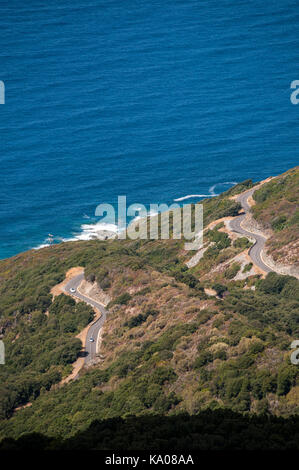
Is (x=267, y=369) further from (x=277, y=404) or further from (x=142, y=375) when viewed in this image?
(x=142, y=375)

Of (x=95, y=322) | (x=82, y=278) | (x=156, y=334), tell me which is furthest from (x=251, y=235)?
(x=156, y=334)

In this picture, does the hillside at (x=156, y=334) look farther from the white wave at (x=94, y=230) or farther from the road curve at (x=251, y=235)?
the white wave at (x=94, y=230)

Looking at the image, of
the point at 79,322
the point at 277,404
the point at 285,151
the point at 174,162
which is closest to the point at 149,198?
the point at 174,162

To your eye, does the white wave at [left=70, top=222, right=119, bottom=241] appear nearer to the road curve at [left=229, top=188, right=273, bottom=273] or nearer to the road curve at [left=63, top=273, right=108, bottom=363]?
the road curve at [left=229, top=188, right=273, bottom=273]
